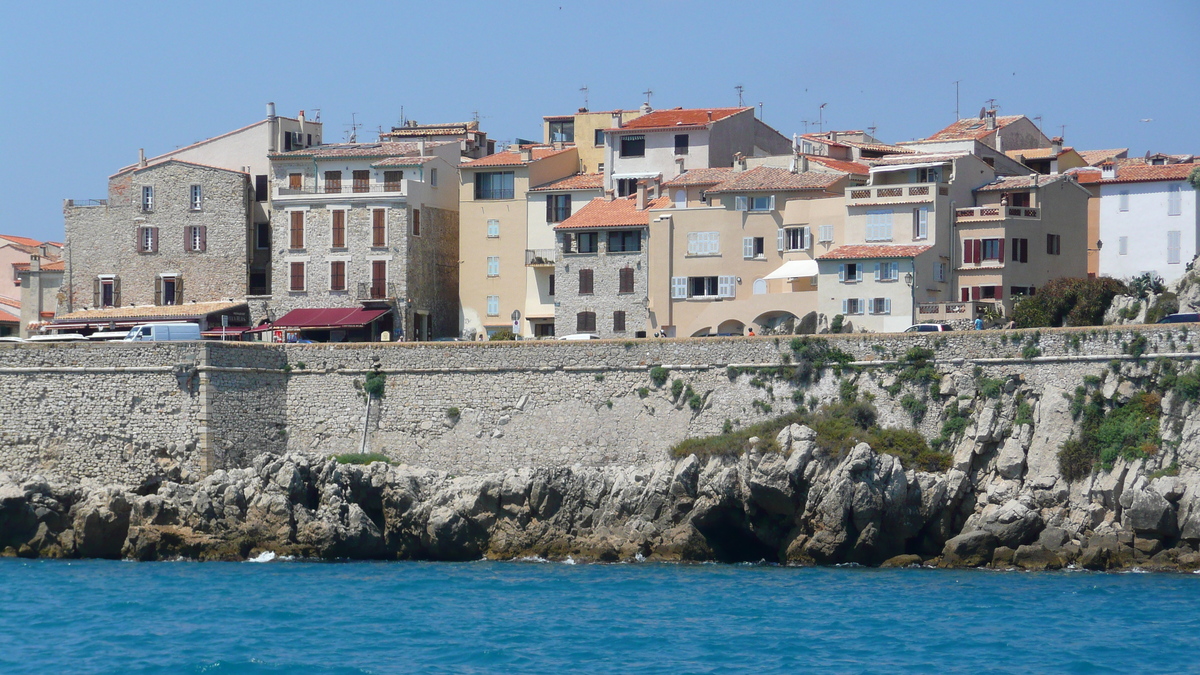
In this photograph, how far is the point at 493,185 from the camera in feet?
213

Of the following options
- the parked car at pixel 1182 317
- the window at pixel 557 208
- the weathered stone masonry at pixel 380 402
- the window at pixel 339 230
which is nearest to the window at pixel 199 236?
the window at pixel 339 230

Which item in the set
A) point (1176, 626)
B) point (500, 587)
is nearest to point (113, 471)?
point (500, 587)

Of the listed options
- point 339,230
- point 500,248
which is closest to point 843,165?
point 500,248

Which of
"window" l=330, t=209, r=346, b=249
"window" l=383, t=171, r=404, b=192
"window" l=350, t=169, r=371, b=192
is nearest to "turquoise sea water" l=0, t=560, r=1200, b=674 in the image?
"window" l=330, t=209, r=346, b=249

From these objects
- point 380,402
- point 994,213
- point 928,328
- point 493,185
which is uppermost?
point 493,185

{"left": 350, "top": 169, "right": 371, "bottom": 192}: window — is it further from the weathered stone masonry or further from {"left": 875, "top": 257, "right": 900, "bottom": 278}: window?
{"left": 875, "top": 257, "right": 900, "bottom": 278}: window

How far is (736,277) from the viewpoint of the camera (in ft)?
195

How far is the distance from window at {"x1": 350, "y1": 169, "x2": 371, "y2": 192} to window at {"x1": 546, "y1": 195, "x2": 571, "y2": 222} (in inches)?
257

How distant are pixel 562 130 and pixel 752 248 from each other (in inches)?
634

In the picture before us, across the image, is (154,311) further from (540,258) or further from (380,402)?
(380,402)

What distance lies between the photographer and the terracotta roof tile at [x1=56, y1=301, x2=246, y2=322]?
63.4 metres

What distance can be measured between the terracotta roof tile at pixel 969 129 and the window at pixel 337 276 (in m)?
22.2

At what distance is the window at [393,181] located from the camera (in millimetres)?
63150

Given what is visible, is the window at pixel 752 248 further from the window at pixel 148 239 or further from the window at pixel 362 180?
the window at pixel 148 239
